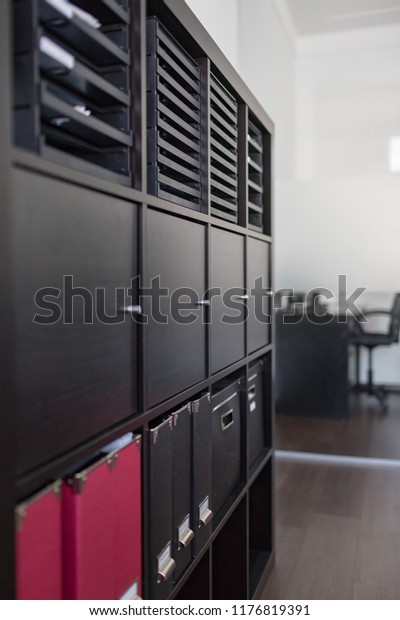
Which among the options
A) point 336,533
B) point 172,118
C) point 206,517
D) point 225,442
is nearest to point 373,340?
point 336,533

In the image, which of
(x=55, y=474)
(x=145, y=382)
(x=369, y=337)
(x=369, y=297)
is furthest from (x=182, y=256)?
(x=369, y=337)

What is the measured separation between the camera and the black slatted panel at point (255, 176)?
2131mm

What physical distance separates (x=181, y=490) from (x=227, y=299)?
0.64 m

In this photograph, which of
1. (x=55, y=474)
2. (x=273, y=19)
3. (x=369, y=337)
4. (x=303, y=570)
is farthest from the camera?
(x=369, y=337)

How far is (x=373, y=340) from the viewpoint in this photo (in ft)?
14.4

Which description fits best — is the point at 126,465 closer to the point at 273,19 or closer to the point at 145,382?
the point at 145,382

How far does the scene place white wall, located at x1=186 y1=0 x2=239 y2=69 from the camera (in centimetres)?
238

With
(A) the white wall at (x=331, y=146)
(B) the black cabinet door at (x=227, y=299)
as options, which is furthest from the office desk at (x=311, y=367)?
(B) the black cabinet door at (x=227, y=299)

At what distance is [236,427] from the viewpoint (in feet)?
6.20

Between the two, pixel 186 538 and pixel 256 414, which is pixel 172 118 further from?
pixel 256 414

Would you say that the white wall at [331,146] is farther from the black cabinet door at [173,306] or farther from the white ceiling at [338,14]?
the black cabinet door at [173,306]

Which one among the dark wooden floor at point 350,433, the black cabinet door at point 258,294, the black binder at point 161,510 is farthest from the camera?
the dark wooden floor at point 350,433

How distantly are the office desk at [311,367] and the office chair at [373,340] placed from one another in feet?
1.02
